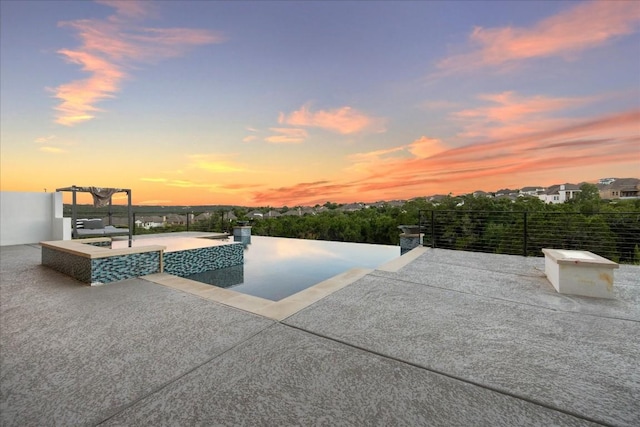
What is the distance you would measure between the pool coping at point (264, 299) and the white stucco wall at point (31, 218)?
6454 millimetres

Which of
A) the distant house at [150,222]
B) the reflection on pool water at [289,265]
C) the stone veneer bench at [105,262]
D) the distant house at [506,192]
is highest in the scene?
the distant house at [506,192]

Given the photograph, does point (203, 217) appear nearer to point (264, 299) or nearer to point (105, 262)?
point (105, 262)

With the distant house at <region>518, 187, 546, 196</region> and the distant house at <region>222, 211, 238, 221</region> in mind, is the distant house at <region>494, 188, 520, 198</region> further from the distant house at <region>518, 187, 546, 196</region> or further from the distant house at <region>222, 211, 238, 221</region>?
the distant house at <region>222, 211, 238, 221</region>

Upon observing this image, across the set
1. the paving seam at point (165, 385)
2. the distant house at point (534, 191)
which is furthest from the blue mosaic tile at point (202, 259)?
the distant house at point (534, 191)

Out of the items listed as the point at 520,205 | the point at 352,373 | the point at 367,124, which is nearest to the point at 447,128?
the point at 367,124

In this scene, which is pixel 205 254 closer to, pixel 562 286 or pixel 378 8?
pixel 562 286

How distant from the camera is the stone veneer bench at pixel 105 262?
357 cm

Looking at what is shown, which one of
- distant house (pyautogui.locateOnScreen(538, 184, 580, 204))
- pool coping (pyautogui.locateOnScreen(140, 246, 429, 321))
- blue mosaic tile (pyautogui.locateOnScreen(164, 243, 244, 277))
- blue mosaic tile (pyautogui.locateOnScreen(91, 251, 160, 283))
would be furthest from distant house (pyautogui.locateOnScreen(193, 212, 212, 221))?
distant house (pyautogui.locateOnScreen(538, 184, 580, 204))

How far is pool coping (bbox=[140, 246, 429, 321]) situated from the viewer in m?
2.64

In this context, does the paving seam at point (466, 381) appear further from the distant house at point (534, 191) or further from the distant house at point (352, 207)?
the distant house at point (534, 191)

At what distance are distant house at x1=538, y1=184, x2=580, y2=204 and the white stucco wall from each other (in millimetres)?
29524

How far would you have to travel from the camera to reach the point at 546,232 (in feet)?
52.0

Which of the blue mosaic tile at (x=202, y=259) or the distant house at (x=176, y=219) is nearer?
the blue mosaic tile at (x=202, y=259)

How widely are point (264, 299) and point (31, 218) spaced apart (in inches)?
357
